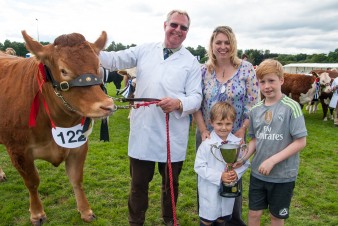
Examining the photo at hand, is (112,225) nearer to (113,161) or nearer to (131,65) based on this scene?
(131,65)

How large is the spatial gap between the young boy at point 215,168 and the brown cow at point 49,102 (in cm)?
90

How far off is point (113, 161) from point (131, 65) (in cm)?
295

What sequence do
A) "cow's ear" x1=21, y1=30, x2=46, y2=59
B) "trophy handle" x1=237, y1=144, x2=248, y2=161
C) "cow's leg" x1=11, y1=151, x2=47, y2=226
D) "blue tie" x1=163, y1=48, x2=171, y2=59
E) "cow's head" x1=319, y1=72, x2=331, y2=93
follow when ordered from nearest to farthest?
"cow's ear" x1=21, y1=30, x2=46, y2=59 → "trophy handle" x1=237, y1=144, x2=248, y2=161 → "blue tie" x1=163, y1=48, x2=171, y2=59 → "cow's leg" x1=11, y1=151, x2=47, y2=226 → "cow's head" x1=319, y1=72, x2=331, y2=93

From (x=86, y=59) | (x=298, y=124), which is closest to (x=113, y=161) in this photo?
(x=86, y=59)

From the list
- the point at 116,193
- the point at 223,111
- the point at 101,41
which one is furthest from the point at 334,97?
the point at 101,41

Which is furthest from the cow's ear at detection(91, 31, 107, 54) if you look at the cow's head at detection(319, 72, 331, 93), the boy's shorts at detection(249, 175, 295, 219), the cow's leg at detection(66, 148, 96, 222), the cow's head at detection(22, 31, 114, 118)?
the cow's head at detection(319, 72, 331, 93)

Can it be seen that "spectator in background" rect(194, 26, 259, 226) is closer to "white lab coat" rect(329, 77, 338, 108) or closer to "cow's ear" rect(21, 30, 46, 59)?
"cow's ear" rect(21, 30, 46, 59)

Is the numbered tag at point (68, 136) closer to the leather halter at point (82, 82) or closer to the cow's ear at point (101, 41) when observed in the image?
the leather halter at point (82, 82)

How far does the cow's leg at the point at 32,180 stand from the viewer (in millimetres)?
3137

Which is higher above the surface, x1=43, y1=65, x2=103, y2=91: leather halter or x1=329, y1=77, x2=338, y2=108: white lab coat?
x1=43, y1=65, x2=103, y2=91: leather halter

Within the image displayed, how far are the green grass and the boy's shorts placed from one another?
1.13 meters

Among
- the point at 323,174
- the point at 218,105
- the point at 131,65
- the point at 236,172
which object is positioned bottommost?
the point at 323,174

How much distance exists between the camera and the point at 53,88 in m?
2.58

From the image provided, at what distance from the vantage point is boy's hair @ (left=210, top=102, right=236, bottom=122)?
255 cm
